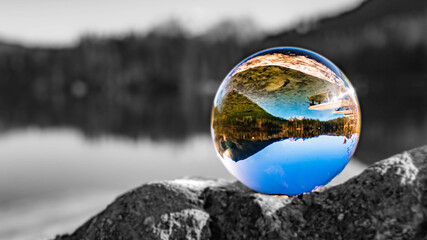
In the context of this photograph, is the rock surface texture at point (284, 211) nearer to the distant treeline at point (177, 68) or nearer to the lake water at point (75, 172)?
the lake water at point (75, 172)

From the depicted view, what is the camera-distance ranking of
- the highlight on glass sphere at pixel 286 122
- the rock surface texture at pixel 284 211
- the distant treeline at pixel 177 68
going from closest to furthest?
the rock surface texture at pixel 284 211, the highlight on glass sphere at pixel 286 122, the distant treeline at pixel 177 68

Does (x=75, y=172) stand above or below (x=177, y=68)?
below

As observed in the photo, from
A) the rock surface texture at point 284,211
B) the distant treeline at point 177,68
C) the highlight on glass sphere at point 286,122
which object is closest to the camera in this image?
the rock surface texture at point 284,211

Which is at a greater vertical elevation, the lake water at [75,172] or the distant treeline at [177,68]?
the distant treeline at [177,68]

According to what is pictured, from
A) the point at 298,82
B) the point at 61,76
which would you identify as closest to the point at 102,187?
the point at 298,82

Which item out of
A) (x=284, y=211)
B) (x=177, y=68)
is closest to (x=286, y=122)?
(x=284, y=211)

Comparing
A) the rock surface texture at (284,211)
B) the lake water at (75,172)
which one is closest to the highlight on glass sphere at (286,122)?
the rock surface texture at (284,211)

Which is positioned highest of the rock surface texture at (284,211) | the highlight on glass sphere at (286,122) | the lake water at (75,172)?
the highlight on glass sphere at (286,122)

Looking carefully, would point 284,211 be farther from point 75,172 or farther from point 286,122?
point 75,172

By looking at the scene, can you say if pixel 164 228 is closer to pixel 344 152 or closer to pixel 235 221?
pixel 235 221
